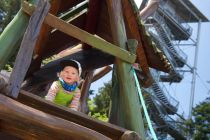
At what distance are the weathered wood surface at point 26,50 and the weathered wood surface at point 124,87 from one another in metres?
1.09

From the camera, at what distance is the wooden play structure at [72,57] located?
169 inches

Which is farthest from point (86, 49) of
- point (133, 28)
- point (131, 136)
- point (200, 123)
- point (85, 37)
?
point (200, 123)

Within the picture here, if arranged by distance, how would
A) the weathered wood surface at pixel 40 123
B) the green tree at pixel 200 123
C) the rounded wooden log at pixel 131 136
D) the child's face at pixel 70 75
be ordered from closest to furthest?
the weathered wood surface at pixel 40 123 → the rounded wooden log at pixel 131 136 → the child's face at pixel 70 75 → the green tree at pixel 200 123

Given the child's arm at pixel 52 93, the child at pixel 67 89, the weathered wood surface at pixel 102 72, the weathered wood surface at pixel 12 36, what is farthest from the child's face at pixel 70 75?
the weathered wood surface at pixel 102 72

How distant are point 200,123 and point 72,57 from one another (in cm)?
1768

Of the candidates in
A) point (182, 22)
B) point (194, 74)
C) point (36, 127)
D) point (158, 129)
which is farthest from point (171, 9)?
point (36, 127)

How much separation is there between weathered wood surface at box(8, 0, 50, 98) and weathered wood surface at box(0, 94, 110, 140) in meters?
0.20

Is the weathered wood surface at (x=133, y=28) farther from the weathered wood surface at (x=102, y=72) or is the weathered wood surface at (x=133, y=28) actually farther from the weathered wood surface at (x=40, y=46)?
the weathered wood surface at (x=102, y=72)

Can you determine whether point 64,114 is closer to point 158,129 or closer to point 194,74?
point 158,129

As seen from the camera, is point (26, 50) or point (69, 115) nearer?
point (26, 50)

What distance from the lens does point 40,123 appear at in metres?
4.21

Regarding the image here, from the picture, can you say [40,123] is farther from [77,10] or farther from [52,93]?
[77,10]

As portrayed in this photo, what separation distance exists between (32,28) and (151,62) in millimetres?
2248

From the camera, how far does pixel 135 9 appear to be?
5.87 metres
